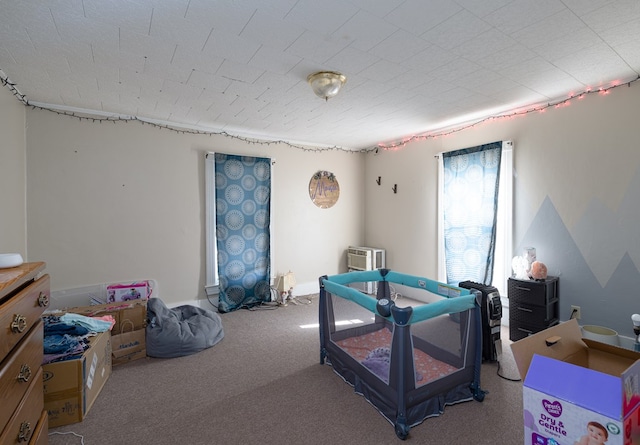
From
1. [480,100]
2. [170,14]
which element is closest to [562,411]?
[170,14]

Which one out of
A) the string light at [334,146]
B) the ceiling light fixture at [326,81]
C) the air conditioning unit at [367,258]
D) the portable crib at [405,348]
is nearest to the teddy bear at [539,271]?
the portable crib at [405,348]

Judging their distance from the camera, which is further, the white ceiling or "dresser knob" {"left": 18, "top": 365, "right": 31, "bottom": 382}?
the white ceiling

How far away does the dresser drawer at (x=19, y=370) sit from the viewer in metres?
0.90

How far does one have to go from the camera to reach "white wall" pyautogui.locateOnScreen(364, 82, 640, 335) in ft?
8.42

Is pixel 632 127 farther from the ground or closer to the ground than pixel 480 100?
closer to the ground

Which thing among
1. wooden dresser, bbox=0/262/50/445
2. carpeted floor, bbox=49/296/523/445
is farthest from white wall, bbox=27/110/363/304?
wooden dresser, bbox=0/262/50/445

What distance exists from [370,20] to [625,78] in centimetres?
236

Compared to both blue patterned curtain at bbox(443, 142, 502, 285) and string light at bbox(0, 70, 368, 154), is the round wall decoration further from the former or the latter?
blue patterned curtain at bbox(443, 142, 502, 285)

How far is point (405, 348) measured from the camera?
177 centimetres

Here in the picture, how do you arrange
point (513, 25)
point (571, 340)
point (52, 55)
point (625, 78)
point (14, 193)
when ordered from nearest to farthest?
point (571, 340), point (513, 25), point (52, 55), point (625, 78), point (14, 193)

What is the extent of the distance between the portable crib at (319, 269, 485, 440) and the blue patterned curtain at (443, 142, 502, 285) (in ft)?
4.63

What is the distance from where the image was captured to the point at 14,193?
2.70 m

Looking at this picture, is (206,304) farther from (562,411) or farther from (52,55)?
(562,411)

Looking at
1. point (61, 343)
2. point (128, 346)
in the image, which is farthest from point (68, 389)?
point (128, 346)
